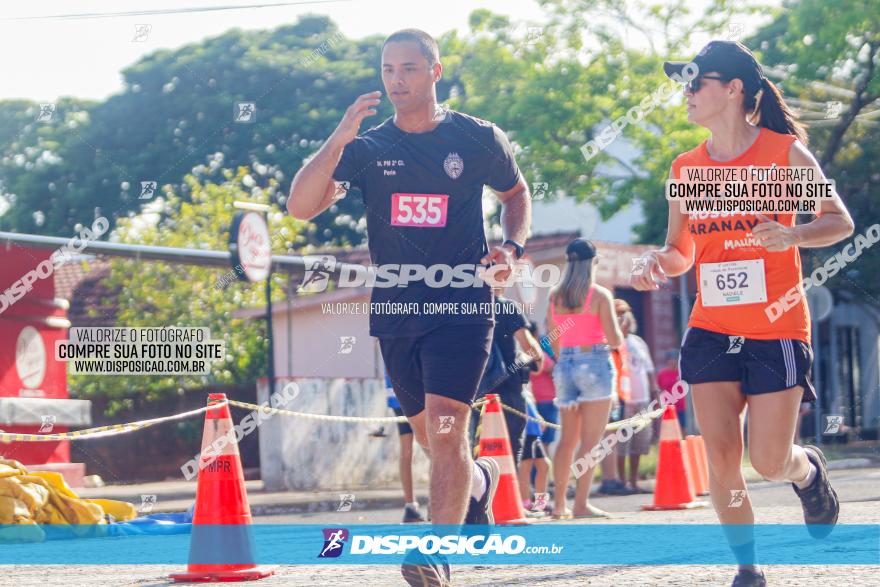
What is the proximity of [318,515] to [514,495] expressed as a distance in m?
4.06

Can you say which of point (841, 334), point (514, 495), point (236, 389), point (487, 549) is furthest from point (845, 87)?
point (487, 549)

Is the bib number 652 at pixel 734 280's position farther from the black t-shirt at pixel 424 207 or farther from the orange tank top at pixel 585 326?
the orange tank top at pixel 585 326

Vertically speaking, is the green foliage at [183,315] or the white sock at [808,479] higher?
the green foliage at [183,315]

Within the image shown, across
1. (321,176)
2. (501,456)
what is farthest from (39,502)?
(321,176)

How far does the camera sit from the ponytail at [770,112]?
16.9ft

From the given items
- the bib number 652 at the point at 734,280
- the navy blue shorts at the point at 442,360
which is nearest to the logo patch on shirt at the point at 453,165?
the navy blue shorts at the point at 442,360

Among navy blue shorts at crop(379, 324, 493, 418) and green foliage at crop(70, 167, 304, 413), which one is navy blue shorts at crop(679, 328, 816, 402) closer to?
navy blue shorts at crop(379, 324, 493, 418)

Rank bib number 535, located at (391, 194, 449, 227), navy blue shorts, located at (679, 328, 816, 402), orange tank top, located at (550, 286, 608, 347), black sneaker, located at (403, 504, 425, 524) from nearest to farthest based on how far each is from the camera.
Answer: navy blue shorts, located at (679, 328, 816, 402), bib number 535, located at (391, 194, 449, 227), orange tank top, located at (550, 286, 608, 347), black sneaker, located at (403, 504, 425, 524)

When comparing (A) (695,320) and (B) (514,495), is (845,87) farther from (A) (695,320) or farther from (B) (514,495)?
(A) (695,320)

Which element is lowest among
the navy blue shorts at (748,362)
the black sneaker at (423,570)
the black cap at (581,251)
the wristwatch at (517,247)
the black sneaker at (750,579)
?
the black sneaker at (750,579)

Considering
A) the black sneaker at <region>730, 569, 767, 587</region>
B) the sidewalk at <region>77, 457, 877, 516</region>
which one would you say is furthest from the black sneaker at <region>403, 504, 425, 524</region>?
the black sneaker at <region>730, 569, 767, 587</region>

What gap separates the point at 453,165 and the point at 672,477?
5750 mm

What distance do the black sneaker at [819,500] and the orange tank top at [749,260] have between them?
0.80m

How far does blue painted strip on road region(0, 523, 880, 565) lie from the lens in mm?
5984
